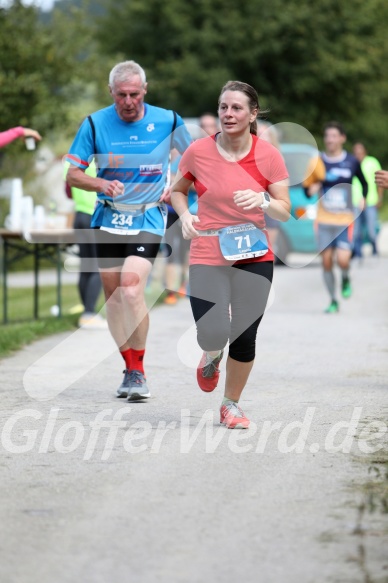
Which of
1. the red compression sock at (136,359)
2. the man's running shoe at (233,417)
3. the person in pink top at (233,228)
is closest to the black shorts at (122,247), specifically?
the red compression sock at (136,359)

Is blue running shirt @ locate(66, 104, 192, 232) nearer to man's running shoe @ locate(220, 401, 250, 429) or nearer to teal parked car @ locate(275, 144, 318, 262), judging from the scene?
man's running shoe @ locate(220, 401, 250, 429)

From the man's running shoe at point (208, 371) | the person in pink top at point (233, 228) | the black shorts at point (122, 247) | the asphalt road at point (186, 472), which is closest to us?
the asphalt road at point (186, 472)

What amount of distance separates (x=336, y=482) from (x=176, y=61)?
1468 inches

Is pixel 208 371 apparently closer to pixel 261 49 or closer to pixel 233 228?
pixel 233 228

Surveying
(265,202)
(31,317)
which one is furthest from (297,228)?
(265,202)

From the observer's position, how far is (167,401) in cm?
810

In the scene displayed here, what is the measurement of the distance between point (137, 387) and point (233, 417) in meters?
1.17

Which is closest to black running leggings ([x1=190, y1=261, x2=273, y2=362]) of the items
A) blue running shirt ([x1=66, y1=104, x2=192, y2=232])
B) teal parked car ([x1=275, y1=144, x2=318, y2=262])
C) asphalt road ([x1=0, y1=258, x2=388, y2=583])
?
asphalt road ([x1=0, y1=258, x2=388, y2=583])

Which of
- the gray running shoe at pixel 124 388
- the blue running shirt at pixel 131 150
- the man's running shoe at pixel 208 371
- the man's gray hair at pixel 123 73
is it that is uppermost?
the man's gray hair at pixel 123 73

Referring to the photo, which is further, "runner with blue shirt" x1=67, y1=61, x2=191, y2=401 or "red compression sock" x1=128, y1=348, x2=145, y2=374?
"red compression sock" x1=128, y1=348, x2=145, y2=374

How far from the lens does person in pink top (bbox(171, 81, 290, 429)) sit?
695cm

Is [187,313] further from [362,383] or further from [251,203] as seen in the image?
[251,203]

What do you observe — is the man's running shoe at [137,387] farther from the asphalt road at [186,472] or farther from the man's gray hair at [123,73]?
the man's gray hair at [123,73]

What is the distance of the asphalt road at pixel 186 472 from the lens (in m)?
4.54
